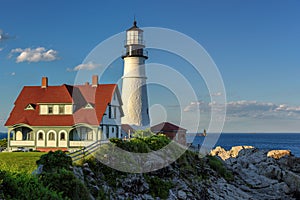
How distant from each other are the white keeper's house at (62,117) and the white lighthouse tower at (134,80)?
321 cm

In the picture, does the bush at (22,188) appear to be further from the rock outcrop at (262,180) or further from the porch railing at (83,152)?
the rock outcrop at (262,180)

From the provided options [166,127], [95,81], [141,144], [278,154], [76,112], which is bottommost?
[278,154]

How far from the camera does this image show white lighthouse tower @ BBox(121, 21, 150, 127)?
129 ft

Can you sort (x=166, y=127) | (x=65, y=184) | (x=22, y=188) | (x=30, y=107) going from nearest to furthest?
1. (x=22, y=188)
2. (x=65, y=184)
3. (x=30, y=107)
4. (x=166, y=127)

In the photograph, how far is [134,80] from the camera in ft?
129

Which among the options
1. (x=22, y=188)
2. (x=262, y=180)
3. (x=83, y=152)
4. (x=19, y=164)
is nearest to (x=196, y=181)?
(x=262, y=180)

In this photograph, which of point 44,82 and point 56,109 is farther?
point 44,82

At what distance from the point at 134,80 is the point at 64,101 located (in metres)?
9.02

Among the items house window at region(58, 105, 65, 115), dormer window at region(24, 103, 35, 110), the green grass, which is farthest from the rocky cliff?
dormer window at region(24, 103, 35, 110)

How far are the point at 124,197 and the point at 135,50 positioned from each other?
24710 millimetres

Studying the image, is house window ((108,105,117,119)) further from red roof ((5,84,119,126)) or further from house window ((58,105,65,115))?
house window ((58,105,65,115))

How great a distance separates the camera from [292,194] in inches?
1061

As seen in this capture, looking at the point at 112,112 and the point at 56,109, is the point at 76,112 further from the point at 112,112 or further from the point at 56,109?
the point at 112,112

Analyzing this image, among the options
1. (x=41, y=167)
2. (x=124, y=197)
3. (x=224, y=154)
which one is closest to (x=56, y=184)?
(x=41, y=167)
